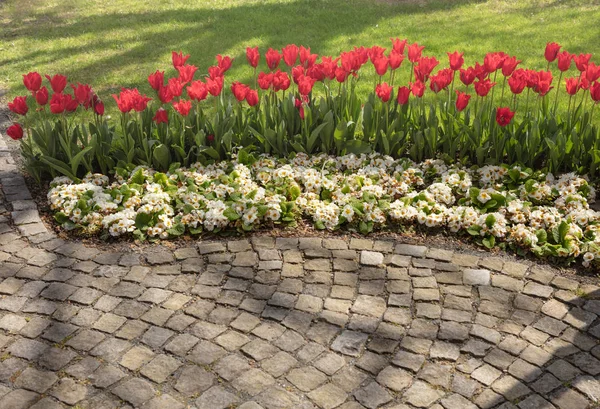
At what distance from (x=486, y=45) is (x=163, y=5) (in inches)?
217

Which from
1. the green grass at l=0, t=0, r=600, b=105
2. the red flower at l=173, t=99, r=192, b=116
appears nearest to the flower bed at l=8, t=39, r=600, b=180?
the red flower at l=173, t=99, r=192, b=116

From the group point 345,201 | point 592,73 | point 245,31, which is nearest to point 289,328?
point 345,201

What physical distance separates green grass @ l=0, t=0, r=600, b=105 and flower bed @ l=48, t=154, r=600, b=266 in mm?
2553

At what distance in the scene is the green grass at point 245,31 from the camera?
8633mm

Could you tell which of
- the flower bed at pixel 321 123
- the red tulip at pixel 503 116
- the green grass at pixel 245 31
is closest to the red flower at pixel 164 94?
the flower bed at pixel 321 123

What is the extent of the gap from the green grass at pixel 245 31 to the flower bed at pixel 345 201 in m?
2.55

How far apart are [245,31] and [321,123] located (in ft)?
15.4

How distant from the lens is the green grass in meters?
8.63

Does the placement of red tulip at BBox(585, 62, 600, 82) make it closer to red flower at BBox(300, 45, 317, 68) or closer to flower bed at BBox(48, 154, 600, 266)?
flower bed at BBox(48, 154, 600, 266)

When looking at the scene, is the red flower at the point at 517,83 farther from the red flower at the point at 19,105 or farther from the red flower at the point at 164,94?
the red flower at the point at 19,105

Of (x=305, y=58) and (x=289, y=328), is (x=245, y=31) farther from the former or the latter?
(x=289, y=328)

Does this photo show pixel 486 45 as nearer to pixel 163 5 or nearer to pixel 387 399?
pixel 163 5

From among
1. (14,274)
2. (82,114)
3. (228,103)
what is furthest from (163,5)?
(14,274)

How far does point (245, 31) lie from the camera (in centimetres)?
991
